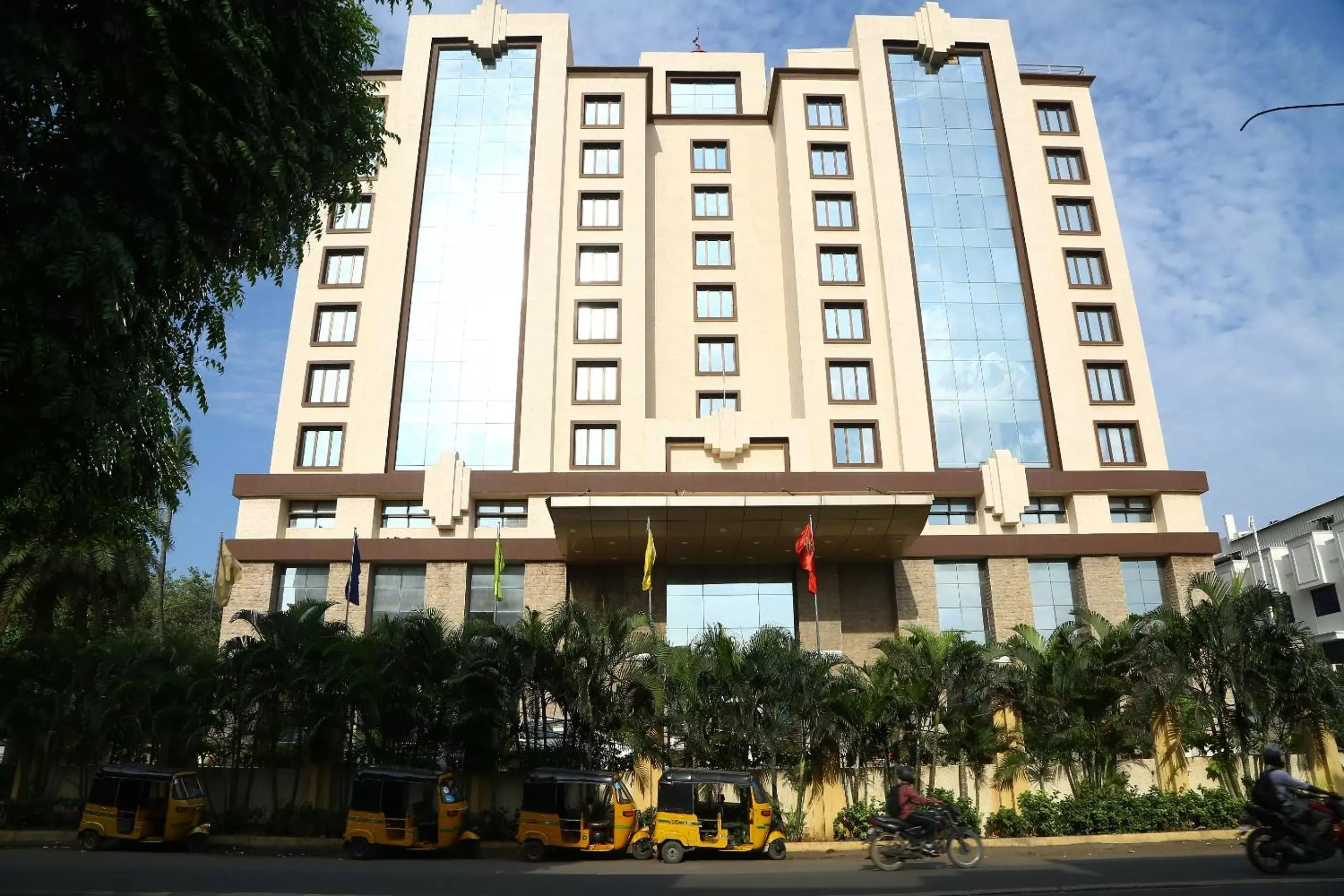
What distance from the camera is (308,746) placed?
20.4 metres

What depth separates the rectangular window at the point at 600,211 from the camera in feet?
133

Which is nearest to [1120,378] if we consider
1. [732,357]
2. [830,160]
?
[830,160]

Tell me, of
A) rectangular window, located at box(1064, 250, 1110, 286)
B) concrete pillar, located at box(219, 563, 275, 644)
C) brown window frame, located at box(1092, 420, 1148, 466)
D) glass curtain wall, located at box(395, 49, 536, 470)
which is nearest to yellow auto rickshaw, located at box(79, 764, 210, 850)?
concrete pillar, located at box(219, 563, 275, 644)

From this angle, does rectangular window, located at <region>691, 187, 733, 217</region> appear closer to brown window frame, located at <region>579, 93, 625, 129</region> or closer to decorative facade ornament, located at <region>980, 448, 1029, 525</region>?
brown window frame, located at <region>579, 93, 625, 129</region>

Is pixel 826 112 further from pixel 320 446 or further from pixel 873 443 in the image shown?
pixel 320 446

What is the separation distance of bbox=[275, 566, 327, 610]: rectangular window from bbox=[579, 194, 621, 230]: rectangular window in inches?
743

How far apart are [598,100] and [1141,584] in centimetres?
3276

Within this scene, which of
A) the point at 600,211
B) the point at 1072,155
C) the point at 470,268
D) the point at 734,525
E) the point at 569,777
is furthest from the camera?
the point at 1072,155

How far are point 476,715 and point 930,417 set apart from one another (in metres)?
23.7

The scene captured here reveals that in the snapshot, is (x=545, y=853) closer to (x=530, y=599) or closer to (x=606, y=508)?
(x=606, y=508)

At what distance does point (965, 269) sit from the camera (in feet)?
129

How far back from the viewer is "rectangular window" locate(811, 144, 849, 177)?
41.5m

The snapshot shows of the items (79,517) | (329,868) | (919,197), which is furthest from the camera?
(919,197)

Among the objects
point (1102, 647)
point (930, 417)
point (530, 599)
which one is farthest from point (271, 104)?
point (930, 417)
